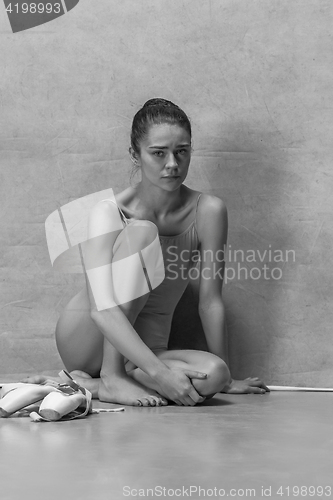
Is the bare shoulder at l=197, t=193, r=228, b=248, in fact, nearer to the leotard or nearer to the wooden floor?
the leotard

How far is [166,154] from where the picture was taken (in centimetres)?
216

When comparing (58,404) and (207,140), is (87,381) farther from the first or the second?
(207,140)

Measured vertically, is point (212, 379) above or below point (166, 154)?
below

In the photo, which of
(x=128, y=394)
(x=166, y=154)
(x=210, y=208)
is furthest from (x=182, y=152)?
(x=128, y=394)

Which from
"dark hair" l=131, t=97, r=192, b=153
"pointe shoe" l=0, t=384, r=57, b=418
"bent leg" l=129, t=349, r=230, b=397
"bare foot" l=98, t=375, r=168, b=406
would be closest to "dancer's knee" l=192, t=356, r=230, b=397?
"bent leg" l=129, t=349, r=230, b=397

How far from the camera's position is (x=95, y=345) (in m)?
2.26

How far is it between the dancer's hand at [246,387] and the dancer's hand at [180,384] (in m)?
0.31

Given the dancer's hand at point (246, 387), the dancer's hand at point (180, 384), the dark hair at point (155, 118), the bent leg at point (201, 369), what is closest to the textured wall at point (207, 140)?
the dancer's hand at point (246, 387)

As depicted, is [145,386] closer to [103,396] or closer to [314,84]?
[103,396]

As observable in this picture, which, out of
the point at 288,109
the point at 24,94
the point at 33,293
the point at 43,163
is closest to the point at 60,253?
the point at 33,293

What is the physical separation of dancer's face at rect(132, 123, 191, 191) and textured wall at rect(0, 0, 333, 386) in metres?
0.33

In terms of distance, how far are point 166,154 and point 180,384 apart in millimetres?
686

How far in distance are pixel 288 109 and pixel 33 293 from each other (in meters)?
1.09

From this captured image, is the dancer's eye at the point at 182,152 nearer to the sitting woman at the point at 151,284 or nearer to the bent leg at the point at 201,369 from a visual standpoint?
the sitting woman at the point at 151,284
